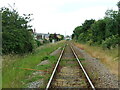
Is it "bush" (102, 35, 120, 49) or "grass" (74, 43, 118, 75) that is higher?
"bush" (102, 35, 120, 49)

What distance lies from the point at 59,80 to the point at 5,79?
227cm

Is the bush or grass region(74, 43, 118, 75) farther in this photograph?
the bush

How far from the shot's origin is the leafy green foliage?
18.6m

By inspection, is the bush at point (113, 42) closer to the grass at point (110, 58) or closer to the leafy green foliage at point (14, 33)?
the grass at point (110, 58)

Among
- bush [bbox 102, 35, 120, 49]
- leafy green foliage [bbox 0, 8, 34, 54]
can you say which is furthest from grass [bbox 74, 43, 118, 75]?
leafy green foliage [bbox 0, 8, 34, 54]

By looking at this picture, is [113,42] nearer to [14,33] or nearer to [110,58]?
[110,58]

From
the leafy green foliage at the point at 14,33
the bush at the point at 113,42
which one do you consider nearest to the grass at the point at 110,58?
the bush at the point at 113,42

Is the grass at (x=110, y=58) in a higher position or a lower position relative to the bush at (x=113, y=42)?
lower

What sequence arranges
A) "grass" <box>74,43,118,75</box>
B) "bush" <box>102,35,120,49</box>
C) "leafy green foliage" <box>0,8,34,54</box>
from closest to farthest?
"grass" <box>74,43,118,75</box>
"leafy green foliage" <box>0,8,34,54</box>
"bush" <box>102,35,120,49</box>

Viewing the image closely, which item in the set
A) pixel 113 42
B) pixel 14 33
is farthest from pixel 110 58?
pixel 14 33

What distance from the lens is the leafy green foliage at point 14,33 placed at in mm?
18578

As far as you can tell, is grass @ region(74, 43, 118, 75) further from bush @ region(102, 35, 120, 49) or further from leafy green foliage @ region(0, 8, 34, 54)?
leafy green foliage @ region(0, 8, 34, 54)

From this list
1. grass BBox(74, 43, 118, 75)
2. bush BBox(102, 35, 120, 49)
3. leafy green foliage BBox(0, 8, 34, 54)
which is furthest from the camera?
bush BBox(102, 35, 120, 49)

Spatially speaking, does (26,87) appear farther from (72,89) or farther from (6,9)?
(6,9)
